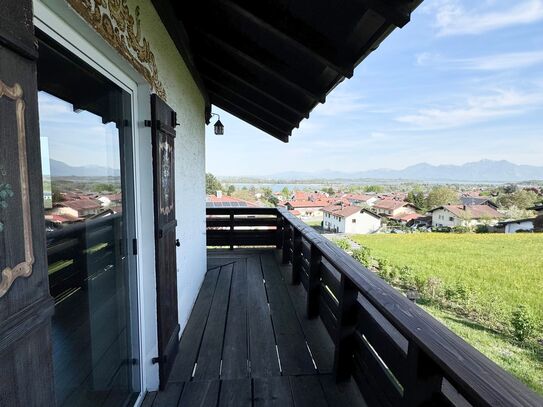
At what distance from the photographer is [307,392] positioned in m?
1.82

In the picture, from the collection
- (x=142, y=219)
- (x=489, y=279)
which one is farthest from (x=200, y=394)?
(x=489, y=279)

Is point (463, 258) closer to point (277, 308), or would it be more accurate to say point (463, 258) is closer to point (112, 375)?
point (277, 308)

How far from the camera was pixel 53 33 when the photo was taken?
96 centimetres

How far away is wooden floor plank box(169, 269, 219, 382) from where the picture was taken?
6.63 feet

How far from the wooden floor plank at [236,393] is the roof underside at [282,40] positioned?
6.45 ft

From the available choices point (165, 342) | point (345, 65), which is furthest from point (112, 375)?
point (345, 65)

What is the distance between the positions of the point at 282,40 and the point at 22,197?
1808 millimetres

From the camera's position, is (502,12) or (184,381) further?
(502,12)

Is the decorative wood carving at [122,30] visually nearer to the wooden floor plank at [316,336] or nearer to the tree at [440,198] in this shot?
the wooden floor plank at [316,336]

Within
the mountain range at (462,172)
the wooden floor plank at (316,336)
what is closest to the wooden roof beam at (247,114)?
the wooden floor plank at (316,336)

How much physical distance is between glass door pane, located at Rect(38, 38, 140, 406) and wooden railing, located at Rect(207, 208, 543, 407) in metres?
1.18

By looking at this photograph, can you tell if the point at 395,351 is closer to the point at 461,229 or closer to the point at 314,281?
the point at 314,281

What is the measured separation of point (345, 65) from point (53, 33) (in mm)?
1422

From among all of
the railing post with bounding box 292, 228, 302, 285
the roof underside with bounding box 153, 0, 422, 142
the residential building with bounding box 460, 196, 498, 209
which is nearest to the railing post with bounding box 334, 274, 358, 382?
the roof underside with bounding box 153, 0, 422, 142
